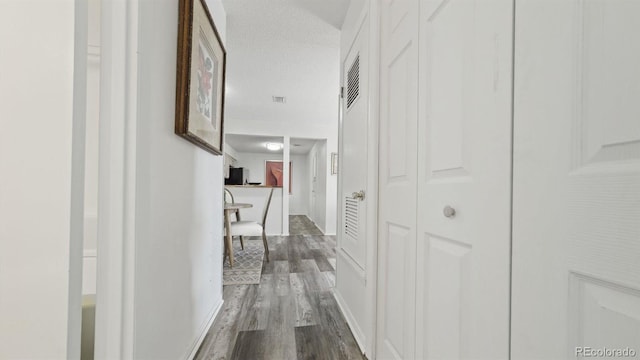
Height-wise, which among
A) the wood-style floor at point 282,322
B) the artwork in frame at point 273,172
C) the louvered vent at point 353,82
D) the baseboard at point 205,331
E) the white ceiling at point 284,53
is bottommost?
the wood-style floor at point 282,322

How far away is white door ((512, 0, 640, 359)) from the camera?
382mm

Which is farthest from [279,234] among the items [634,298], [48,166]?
[634,298]

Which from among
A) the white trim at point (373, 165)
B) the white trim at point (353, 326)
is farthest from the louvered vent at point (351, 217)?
the white trim at point (353, 326)

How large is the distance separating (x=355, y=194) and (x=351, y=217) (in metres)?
0.28

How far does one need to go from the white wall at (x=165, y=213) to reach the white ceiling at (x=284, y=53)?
40.6 inches

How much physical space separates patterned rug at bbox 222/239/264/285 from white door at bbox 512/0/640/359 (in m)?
2.31

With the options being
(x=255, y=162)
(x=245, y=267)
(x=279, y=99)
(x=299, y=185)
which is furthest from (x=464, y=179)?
(x=255, y=162)

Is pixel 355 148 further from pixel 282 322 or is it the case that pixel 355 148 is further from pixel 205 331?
pixel 205 331

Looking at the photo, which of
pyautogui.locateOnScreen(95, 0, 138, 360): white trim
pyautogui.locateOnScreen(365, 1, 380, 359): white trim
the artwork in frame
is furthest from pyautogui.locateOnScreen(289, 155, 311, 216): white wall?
pyautogui.locateOnScreen(95, 0, 138, 360): white trim

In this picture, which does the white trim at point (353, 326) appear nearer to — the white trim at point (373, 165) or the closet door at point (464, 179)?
the white trim at point (373, 165)

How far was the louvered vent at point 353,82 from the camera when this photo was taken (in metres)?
1.69

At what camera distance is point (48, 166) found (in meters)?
0.61

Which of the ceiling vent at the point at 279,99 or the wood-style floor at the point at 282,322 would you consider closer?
the wood-style floor at the point at 282,322

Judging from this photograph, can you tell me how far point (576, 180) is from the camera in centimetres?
44
